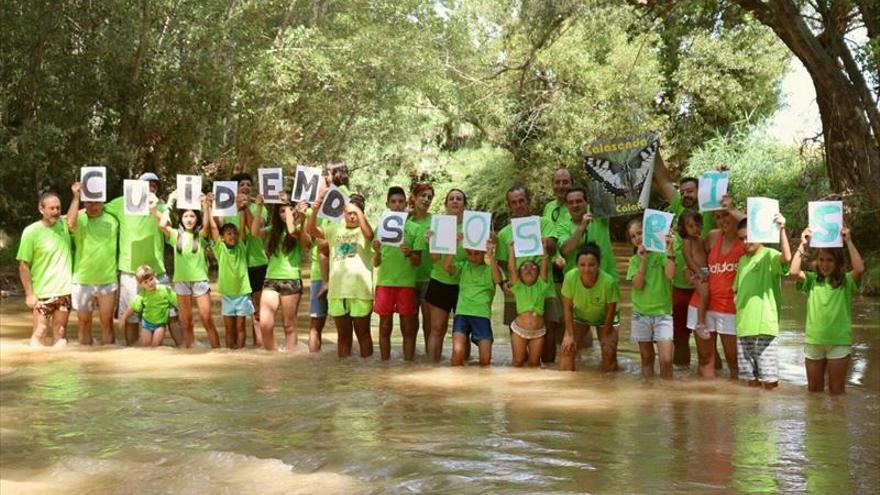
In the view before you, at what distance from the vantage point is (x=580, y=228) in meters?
9.06

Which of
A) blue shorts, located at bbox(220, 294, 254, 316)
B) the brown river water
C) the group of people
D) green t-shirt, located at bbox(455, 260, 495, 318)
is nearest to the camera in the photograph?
the brown river water

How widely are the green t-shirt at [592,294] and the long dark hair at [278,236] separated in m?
2.62

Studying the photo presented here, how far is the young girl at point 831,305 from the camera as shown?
306 inches

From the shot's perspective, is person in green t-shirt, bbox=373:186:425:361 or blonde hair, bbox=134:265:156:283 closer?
person in green t-shirt, bbox=373:186:425:361

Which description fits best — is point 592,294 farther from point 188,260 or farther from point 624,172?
point 188,260

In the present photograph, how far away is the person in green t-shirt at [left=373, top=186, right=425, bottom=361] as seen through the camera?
959 cm

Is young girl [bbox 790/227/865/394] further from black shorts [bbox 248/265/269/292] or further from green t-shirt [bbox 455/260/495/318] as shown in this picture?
black shorts [bbox 248/265/269/292]

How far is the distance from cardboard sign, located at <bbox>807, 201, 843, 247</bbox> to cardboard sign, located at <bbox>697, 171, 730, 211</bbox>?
86 centimetres

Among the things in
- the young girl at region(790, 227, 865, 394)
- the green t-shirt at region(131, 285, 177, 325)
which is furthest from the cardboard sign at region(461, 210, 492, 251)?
the green t-shirt at region(131, 285, 177, 325)

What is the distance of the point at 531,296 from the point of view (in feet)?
30.0

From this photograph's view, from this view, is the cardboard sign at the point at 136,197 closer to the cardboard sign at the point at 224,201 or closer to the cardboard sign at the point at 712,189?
the cardboard sign at the point at 224,201

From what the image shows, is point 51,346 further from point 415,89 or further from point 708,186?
point 415,89

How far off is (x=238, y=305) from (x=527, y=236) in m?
2.94

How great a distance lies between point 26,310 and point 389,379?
7991 mm
